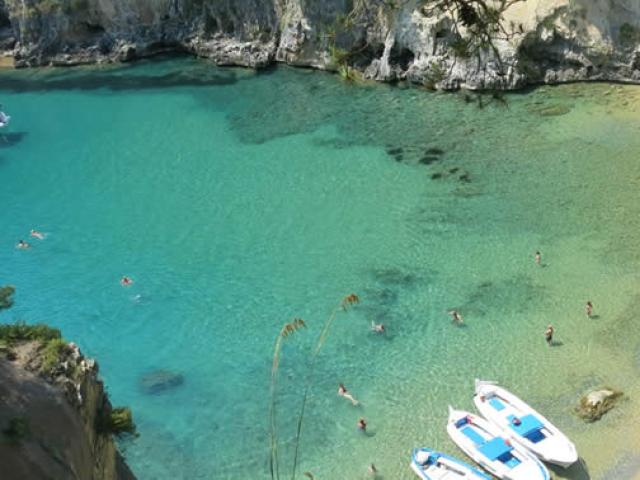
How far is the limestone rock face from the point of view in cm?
1306

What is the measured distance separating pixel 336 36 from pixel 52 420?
41880 millimetres

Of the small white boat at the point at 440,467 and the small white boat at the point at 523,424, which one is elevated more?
the small white boat at the point at 523,424

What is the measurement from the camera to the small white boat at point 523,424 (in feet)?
72.4

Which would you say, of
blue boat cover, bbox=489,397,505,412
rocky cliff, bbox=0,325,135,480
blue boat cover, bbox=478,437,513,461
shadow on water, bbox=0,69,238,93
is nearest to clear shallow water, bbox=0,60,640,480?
blue boat cover, bbox=489,397,505,412

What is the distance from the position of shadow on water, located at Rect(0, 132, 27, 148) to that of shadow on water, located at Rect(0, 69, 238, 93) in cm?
811

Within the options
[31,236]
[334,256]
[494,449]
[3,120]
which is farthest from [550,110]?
[3,120]

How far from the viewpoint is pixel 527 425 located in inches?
907

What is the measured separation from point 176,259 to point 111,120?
2092 cm

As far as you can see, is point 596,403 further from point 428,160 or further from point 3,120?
point 3,120

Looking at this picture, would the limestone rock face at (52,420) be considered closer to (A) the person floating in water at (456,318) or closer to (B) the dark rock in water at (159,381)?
(B) the dark rock in water at (159,381)

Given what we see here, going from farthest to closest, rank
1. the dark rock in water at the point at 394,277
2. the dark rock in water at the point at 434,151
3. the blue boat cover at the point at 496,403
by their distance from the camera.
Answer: the dark rock in water at the point at 434,151, the dark rock in water at the point at 394,277, the blue boat cover at the point at 496,403

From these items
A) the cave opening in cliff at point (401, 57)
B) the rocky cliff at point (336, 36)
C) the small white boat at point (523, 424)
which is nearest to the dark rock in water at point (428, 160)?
the rocky cliff at point (336, 36)

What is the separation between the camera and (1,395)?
547 inches

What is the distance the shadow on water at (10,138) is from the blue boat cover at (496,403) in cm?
3891
